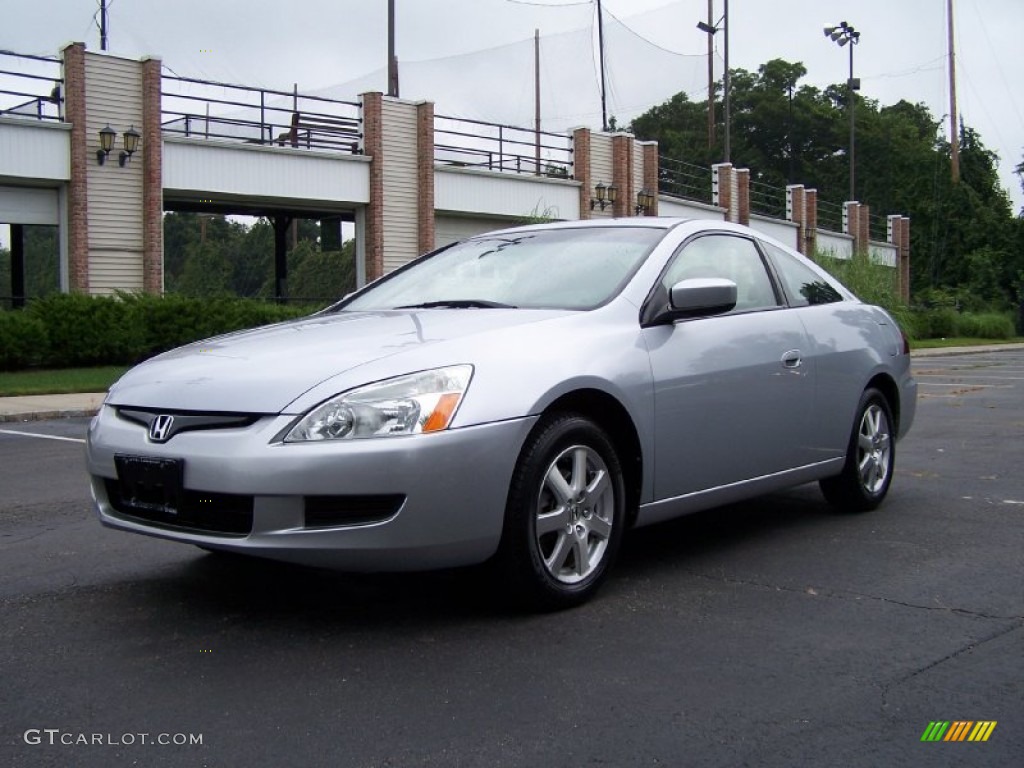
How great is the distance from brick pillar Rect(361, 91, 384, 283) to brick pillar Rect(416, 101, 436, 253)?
4.48 feet

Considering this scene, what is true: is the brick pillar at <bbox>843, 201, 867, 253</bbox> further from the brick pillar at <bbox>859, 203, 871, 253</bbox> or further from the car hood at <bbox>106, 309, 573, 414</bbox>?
the car hood at <bbox>106, 309, 573, 414</bbox>

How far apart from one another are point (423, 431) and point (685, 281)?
5.09 feet

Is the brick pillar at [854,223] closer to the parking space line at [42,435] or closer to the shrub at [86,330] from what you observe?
the shrub at [86,330]

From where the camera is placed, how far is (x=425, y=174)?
32.7 meters

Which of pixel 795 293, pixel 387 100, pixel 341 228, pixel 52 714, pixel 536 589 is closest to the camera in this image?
pixel 52 714

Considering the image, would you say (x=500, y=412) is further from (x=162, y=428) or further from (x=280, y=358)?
(x=162, y=428)

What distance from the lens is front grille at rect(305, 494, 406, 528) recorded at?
3941 millimetres

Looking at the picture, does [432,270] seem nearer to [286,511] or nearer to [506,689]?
[286,511]

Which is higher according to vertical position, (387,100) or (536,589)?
(387,100)

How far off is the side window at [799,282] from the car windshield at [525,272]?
948 mm

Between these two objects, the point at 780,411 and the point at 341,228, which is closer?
the point at 780,411

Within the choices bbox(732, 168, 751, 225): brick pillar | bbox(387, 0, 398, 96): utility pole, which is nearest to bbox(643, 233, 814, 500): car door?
bbox(387, 0, 398, 96): utility pole

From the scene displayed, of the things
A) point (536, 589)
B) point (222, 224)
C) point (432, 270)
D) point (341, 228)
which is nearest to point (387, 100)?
point (341, 228)

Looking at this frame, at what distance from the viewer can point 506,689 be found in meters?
3.58
